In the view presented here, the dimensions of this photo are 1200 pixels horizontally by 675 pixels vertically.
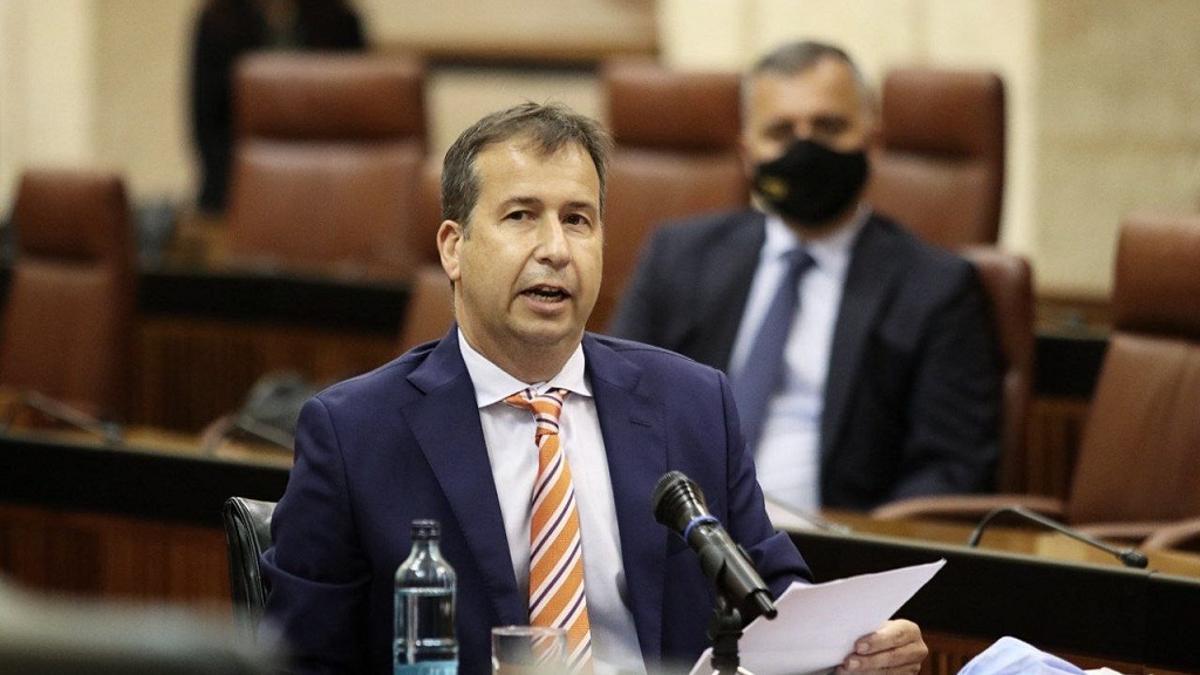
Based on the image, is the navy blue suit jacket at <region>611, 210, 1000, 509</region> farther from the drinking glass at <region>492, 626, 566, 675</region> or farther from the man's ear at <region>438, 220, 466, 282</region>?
the drinking glass at <region>492, 626, 566, 675</region>

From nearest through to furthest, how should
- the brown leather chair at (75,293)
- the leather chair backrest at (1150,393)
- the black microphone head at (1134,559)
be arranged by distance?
the black microphone head at (1134,559), the leather chair backrest at (1150,393), the brown leather chair at (75,293)

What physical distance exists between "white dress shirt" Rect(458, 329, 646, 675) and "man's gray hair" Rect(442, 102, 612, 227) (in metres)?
0.17

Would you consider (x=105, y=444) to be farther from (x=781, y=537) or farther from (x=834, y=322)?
(x=781, y=537)

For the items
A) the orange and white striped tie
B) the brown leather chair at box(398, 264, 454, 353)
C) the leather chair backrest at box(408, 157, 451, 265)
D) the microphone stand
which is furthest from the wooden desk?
the microphone stand

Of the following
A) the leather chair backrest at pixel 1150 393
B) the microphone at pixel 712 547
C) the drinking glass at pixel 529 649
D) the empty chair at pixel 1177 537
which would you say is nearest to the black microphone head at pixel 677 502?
the microphone at pixel 712 547

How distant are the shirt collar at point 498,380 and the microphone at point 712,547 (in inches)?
13.7

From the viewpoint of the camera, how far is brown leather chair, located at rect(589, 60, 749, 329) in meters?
5.27

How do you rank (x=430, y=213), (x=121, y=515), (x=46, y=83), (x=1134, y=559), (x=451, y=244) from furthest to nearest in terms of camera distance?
A: 1. (x=46, y=83)
2. (x=430, y=213)
3. (x=121, y=515)
4. (x=1134, y=559)
5. (x=451, y=244)

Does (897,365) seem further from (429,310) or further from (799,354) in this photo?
(429,310)

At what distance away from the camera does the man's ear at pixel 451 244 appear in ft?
7.00

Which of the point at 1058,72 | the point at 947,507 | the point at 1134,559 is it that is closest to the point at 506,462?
the point at 1134,559

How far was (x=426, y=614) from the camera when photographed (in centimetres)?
175

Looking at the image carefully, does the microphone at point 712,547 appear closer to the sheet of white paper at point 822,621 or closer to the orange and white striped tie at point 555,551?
the sheet of white paper at point 822,621

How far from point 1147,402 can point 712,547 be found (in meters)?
2.25
